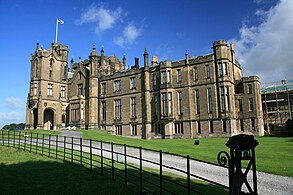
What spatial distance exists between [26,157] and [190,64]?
102ft

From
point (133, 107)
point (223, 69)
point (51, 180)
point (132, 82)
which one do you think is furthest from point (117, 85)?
point (51, 180)

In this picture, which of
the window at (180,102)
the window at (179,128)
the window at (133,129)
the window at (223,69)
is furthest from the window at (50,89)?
the window at (223,69)

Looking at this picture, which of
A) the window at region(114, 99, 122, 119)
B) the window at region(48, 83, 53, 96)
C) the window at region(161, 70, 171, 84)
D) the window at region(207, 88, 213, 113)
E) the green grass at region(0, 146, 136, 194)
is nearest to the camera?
the green grass at region(0, 146, 136, 194)

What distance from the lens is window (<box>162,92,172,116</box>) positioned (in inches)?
1636

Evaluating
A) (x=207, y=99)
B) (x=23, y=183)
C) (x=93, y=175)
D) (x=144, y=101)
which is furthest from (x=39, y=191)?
(x=144, y=101)

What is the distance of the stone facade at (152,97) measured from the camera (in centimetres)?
3803

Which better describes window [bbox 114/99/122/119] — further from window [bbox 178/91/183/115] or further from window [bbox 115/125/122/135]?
window [bbox 178/91/183/115]

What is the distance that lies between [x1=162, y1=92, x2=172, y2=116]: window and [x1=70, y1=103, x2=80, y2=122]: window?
18711 millimetres

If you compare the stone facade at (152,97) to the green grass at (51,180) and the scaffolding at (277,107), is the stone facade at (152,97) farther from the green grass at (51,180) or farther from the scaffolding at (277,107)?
the green grass at (51,180)

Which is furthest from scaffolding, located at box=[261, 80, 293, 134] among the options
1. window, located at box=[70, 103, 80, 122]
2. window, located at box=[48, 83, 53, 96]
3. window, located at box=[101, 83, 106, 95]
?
window, located at box=[48, 83, 53, 96]

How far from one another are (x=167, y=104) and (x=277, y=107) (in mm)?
18847

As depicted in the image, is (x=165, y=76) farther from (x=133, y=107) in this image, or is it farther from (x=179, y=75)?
(x=133, y=107)

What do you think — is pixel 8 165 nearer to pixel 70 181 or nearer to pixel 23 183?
pixel 23 183

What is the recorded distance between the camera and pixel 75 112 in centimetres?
5138
